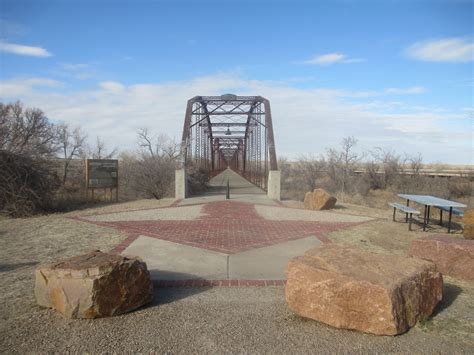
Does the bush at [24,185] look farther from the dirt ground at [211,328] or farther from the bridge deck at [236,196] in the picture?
the dirt ground at [211,328]

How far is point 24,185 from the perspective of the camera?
973cm

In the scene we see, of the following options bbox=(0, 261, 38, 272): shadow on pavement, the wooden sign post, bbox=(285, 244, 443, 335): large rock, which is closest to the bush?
the wooden sign post

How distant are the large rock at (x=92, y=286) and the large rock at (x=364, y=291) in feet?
5.30

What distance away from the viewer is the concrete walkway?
4.71 meters

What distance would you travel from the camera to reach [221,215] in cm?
930

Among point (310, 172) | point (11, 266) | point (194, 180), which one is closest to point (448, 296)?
point (11, 266)

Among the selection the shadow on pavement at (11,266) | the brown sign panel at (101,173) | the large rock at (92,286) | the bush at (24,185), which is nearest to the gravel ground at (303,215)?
the shadow on pavement at (11,266)

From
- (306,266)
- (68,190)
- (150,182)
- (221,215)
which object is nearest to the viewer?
(306,266)

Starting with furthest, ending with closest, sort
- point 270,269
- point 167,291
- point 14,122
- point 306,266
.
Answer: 1. point 14,122
2. point 270,269
3. point 167,291
4. point 306,266

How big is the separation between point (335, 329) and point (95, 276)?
7.54 ft

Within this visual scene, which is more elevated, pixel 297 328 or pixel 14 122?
pixel 14 122

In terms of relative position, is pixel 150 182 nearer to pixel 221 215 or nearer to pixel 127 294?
pixel 221 215

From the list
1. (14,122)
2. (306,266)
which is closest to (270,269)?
(306,266)

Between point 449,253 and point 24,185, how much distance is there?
10.7 m
